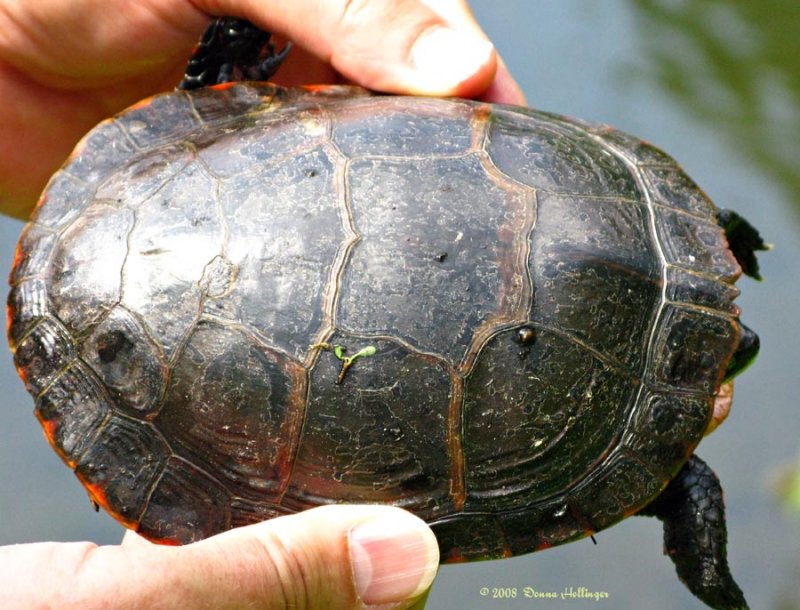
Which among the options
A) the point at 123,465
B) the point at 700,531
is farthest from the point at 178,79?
the point at 700,531

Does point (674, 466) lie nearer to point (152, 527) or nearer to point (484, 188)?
point (484, 188)

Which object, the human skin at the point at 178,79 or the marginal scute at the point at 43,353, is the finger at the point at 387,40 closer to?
the human skin at the point at 178,79

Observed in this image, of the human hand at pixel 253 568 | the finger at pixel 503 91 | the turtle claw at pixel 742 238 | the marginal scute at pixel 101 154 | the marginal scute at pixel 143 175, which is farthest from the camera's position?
the finger at pixel 503 91

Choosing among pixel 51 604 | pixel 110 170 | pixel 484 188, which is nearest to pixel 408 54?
pixel 484 188

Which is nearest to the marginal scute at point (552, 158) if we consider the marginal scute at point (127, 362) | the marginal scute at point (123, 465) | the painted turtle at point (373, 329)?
the painted turtle at point (373, 329)

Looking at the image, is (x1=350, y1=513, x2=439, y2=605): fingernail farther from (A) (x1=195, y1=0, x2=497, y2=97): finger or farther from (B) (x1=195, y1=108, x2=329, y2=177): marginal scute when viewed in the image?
(A) (x1=195, y1=0, x2=497, y2=97): finger

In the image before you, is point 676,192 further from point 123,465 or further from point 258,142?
point 123,465
